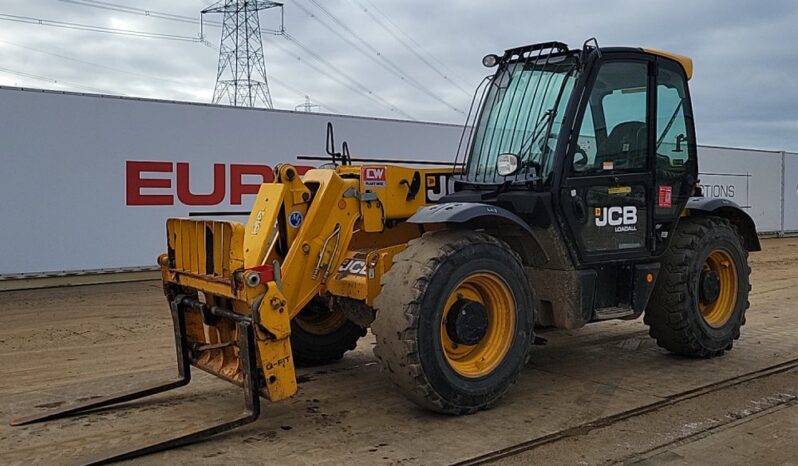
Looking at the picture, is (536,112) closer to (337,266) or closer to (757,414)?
(337,266)

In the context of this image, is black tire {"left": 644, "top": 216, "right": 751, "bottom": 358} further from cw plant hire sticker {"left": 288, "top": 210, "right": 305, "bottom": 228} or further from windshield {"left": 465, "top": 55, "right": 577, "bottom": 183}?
cw plant hire sticker {"left": 288, "top": 210, "right": 305, "bottom": 228}

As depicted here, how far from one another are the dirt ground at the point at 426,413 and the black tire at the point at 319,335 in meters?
0.12

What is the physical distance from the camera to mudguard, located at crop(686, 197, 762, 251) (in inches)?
264

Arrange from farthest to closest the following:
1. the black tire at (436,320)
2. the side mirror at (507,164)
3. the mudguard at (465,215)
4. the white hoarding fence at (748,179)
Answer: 1. the white hoarding fence at (748,179)
2. the side mirror at (507,164)
3. the mudguard at (465,215)
4. the black tire at (436,320)

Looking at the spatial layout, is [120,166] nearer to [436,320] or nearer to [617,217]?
[617,217]

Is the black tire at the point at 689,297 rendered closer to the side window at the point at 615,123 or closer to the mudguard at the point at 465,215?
the side window at the point at 615,123

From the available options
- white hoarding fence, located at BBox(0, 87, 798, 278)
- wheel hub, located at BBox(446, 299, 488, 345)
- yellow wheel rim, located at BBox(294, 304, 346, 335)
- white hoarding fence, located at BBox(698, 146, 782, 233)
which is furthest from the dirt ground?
white hoarding fence, located at BBox(698, 146, 782, 233)

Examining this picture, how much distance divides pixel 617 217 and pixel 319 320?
8.21ft

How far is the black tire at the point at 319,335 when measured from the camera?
6.24 metres

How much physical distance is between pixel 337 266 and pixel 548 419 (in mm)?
1729

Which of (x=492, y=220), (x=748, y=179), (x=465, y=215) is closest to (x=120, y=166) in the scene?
(x=492, y=220)

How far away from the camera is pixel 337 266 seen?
17.6ft

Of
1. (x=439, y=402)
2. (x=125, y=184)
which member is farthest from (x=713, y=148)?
(x=439, y=402)

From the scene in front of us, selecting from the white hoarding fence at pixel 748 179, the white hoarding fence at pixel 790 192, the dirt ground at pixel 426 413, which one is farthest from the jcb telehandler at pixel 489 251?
the white hoarding fence at pixel 790 192
